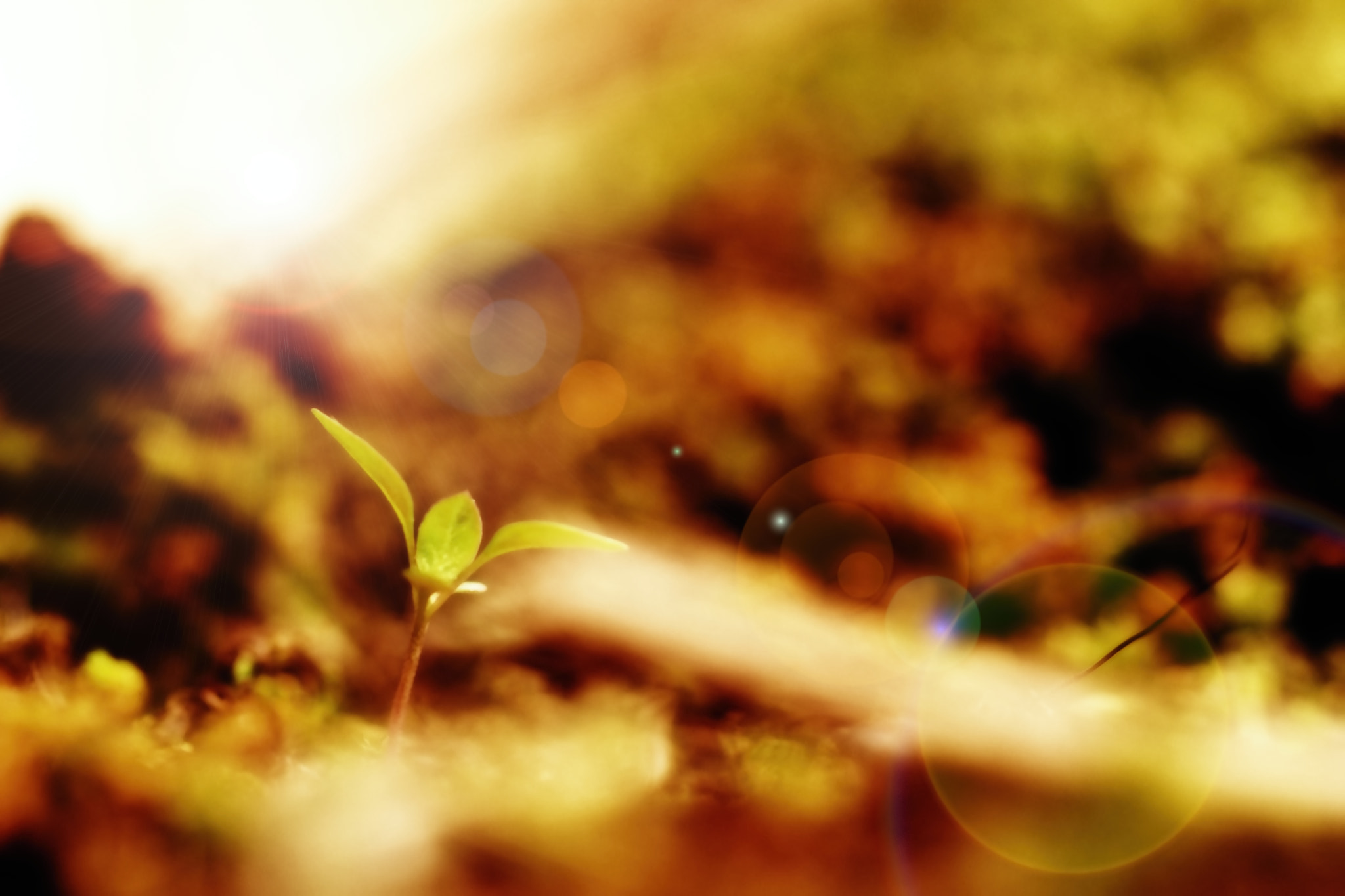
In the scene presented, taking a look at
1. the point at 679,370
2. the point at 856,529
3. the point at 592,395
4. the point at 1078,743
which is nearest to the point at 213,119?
the point at 592,395

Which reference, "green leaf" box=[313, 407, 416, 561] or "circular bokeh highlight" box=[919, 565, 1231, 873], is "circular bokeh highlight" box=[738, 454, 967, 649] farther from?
"green leaf" box=[313, 407, 416, 561]

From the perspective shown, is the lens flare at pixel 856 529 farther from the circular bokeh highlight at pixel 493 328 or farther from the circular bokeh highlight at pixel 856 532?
the circular bokeh highlight at pixel 493 328

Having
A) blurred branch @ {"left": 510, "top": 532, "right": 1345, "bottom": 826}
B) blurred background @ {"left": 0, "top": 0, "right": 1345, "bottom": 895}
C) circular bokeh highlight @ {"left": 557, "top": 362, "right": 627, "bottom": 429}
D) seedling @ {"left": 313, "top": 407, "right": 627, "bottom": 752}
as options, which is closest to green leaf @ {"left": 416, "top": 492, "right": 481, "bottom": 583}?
seedling @ {"left": 313, "top": 407, "right": 627, "bottom": 752}

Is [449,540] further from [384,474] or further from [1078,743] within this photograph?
[1078,743]

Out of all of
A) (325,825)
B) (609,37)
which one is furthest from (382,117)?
(325,825)

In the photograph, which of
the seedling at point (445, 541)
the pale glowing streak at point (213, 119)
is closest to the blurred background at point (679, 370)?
the pale glowing streak at point (213, 119)

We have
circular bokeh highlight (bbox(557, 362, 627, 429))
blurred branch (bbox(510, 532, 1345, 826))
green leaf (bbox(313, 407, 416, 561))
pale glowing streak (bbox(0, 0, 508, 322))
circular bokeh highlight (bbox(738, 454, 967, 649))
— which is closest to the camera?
green leaf (bbox(313, 407, 416, 561))
